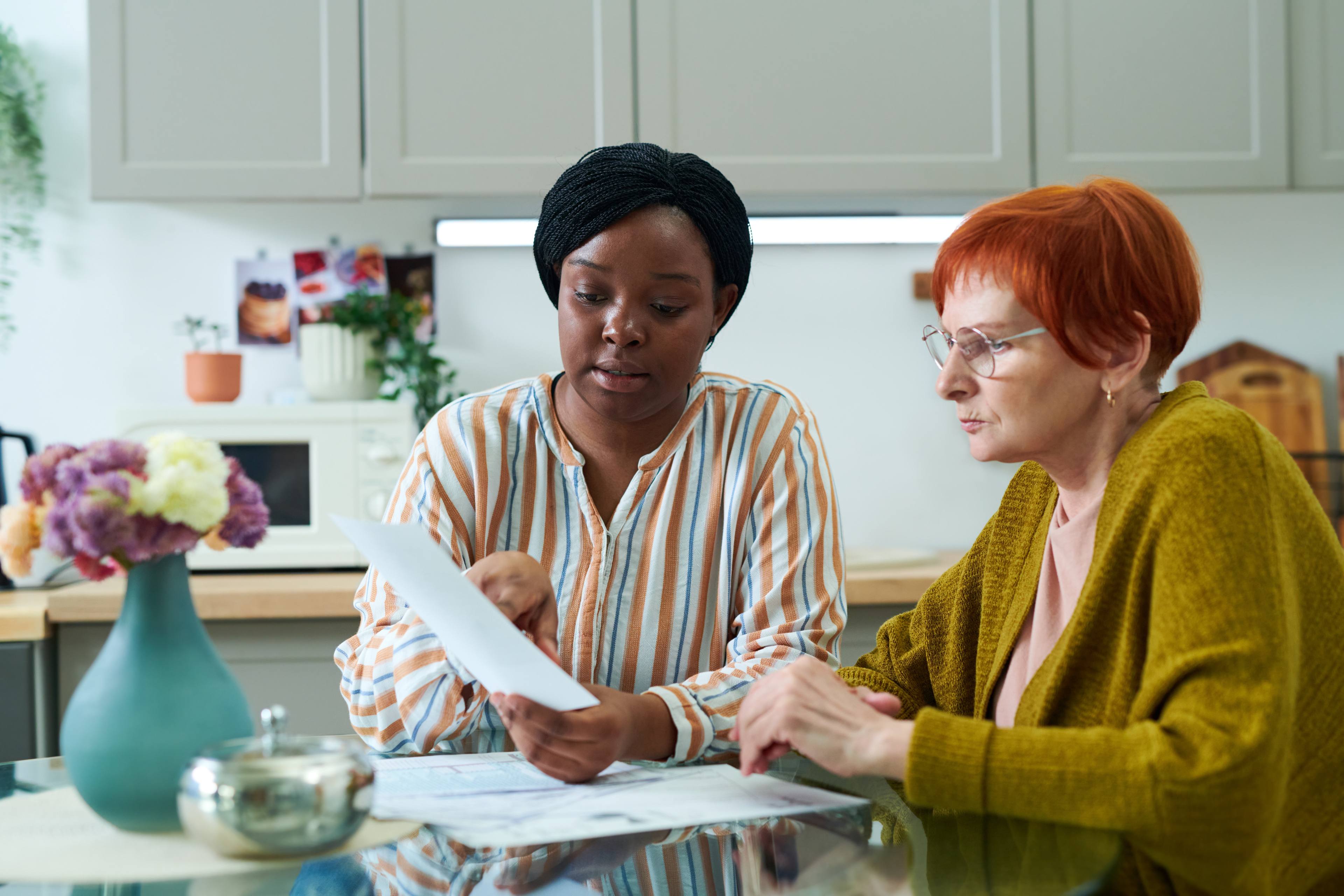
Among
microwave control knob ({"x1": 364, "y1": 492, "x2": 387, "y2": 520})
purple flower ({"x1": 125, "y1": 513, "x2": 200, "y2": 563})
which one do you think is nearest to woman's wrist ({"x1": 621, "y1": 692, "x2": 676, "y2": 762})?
purple flower ({"x1": 125, "y1": 513, "x2": 200, "y2": 563})

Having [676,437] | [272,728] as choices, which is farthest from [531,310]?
[272,728]

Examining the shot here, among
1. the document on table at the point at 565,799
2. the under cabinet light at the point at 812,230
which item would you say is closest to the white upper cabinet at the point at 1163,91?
the under cabinet light at the point at 812,230

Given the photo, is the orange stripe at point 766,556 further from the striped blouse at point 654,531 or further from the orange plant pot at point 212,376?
the orange plant pot at point 212,376

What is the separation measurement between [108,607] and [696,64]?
4.93ft

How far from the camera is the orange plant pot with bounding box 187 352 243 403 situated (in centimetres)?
236

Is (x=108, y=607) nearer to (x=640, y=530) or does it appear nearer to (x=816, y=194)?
(x=640, y=530)

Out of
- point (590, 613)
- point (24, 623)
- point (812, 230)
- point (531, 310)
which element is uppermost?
point (812, 230)

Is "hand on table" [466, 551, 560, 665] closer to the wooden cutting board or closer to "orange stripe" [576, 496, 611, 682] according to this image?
"orange stripe" [576, 496, 611, 682]

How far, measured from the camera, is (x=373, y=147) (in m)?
2.19

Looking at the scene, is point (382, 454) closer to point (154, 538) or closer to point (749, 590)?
point (749, 590)

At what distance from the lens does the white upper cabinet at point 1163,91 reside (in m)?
2.27

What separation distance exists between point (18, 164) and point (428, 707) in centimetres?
207

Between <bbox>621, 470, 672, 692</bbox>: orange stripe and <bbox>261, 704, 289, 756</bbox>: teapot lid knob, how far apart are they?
0.58 metres

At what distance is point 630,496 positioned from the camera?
1.29 m
